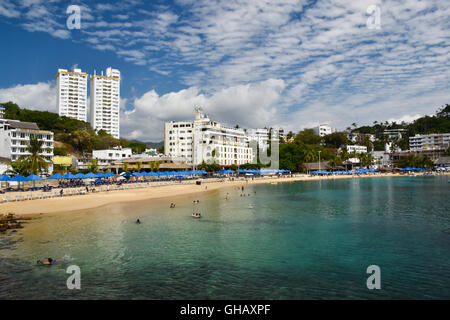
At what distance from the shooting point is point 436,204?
37.5 metres

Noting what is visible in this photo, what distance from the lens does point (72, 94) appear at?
153 metres

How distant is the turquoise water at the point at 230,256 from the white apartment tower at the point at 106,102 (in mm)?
141030

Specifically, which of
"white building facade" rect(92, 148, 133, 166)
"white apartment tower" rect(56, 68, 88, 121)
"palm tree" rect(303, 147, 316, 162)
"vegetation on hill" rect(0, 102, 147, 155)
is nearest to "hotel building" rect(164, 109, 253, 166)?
"white building facade" rect(92, 148, 133, 166)

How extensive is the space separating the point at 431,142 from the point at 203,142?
443 feet

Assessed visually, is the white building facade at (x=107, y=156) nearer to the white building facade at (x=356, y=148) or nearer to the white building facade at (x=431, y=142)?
the white building facade at (x=356, y=148)

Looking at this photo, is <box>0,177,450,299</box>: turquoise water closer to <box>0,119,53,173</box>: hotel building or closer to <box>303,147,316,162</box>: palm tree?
<box>0,119,53,173</box>: hotel building

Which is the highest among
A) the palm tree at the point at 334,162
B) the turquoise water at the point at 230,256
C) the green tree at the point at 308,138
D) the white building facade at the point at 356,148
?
the green tree at the point at 308,138

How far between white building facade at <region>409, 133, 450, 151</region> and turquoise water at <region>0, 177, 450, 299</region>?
159 metres

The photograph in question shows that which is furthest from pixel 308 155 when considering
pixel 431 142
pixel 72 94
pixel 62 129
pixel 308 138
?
pixel 72 94

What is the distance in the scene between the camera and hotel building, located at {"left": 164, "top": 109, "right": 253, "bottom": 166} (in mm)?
105750

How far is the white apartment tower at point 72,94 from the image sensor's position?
492 ft

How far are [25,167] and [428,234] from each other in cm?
5744

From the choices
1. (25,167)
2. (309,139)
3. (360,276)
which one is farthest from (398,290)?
(309,139)

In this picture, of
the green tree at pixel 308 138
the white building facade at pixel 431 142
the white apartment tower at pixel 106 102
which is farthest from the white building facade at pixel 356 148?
the white apartment tower at pixel 106 102
